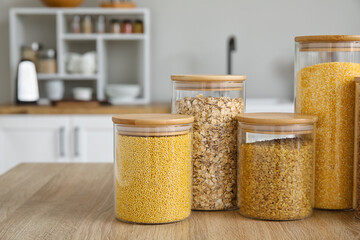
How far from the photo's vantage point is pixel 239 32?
3324 millimetres

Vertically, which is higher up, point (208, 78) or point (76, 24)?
point (76, 24)

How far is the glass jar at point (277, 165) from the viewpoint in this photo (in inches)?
33.4

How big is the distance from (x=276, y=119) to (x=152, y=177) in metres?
0.23

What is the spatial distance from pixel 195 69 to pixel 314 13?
0.87 metres

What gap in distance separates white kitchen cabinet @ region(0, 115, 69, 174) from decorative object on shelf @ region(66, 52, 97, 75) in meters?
0.48

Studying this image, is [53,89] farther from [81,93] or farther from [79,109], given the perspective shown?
[79,109]

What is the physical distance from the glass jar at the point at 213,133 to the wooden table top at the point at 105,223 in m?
0.04

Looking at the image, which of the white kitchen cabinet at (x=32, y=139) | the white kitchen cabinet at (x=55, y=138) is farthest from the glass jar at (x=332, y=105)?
the white kitchen cabinet at (x=32, y=139)

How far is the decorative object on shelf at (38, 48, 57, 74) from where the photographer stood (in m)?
3.04

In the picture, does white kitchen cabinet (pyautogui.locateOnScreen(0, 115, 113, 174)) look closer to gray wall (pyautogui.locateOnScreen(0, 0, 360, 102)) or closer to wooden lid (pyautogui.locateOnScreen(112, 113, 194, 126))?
gray wall (pyautogui.locateOnScreen(0, 0, 360, 102))

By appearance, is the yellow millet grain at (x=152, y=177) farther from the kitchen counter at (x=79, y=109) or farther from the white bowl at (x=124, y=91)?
the white bowl at (x=124, y=91)

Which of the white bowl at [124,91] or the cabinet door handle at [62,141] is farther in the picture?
the white bowl at [124,91]

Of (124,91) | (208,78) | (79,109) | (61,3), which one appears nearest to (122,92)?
(124,91)

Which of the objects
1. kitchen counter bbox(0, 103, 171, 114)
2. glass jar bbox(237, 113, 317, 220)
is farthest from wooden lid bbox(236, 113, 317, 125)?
kitchen counter bbox(0, 103, 171, 114)
